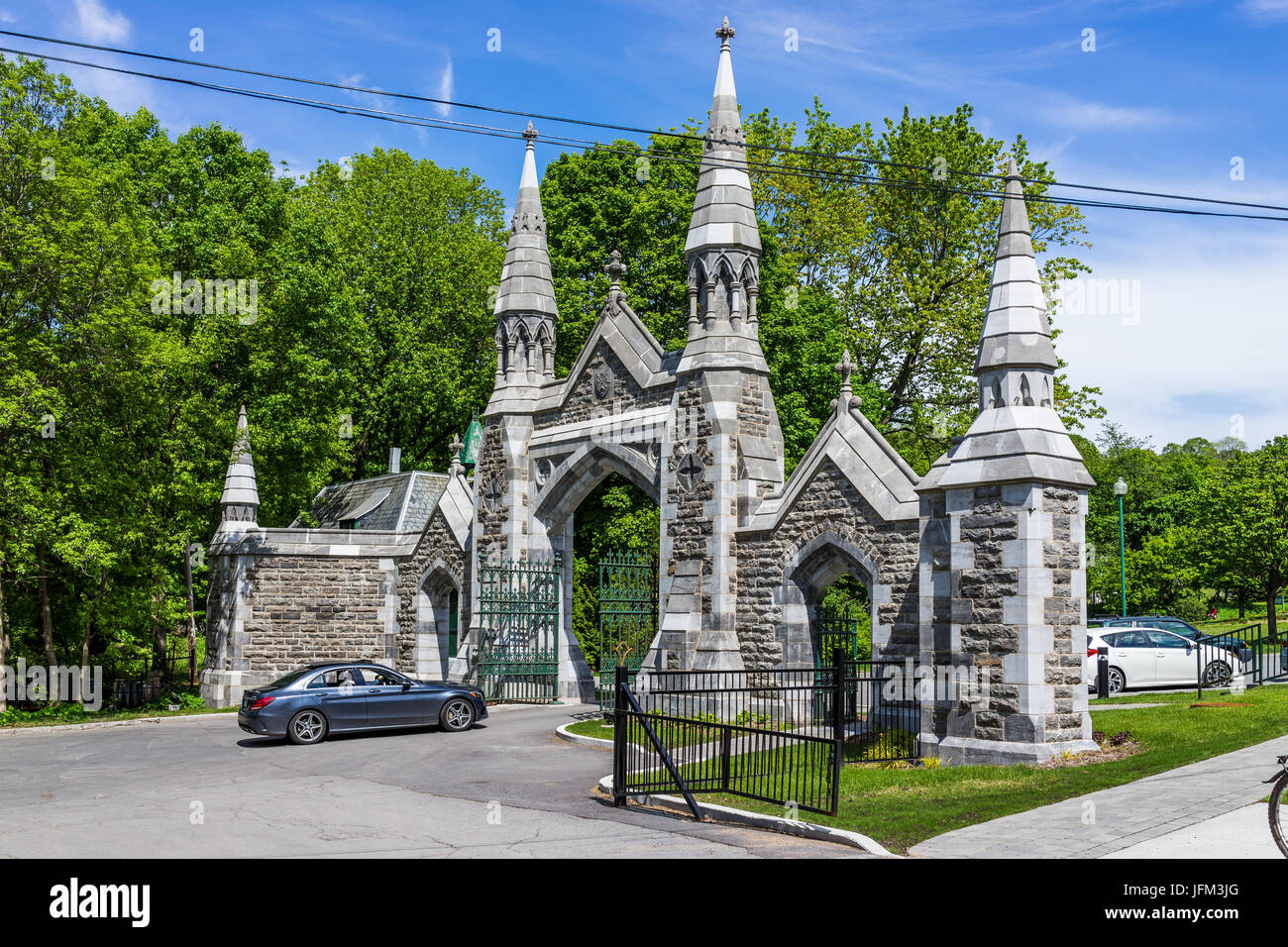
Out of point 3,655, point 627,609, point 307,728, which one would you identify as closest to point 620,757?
point 307,728

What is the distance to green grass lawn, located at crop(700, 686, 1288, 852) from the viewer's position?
30.8 feet

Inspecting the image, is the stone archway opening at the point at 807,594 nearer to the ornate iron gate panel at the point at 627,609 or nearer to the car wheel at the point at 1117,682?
the ornate iron gate panel at the point at 627,609

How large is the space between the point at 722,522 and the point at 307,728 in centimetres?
722

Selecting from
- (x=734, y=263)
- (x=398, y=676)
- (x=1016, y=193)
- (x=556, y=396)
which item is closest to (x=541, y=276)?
(x=556, y=396)

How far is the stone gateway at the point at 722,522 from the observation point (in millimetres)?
12789

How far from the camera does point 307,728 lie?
17.0m

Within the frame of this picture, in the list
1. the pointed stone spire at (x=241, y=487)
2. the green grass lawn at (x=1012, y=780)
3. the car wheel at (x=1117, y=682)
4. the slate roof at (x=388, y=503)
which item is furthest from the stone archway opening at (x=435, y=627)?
the green grass lawn at (x=1012, y=780)

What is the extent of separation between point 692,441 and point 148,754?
9.65 meters

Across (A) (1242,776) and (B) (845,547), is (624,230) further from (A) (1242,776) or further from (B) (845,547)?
(A) (1242,776)

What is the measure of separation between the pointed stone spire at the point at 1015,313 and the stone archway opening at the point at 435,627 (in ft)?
51.7

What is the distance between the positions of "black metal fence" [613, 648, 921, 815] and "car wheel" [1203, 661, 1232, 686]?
22.4 ft

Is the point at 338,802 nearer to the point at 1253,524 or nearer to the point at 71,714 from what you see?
the point at 71,714

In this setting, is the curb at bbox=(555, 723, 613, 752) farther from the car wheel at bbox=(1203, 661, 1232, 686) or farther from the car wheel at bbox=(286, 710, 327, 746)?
the car wheel at bbox=(1203, 661, 1232, 686)

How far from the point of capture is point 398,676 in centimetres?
1797
